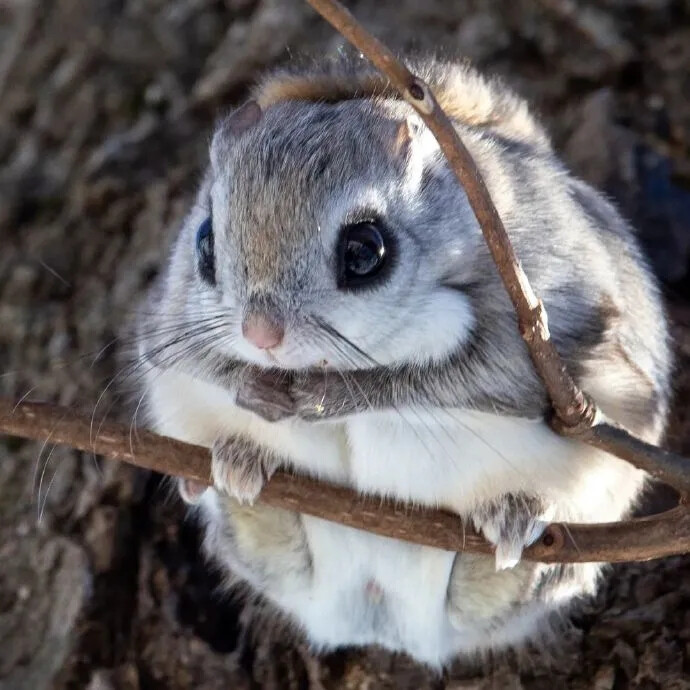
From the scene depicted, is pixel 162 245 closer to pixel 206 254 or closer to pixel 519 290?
pixel 206 254

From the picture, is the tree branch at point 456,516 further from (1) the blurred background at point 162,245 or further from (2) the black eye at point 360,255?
(1) the blurred background at point 162,245

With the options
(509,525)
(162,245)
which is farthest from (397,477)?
(162,245)

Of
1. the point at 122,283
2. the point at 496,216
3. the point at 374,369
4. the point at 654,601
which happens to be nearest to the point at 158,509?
the point at 122,283

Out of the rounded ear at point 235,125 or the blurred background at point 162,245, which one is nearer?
the rounded ear at point 235,125

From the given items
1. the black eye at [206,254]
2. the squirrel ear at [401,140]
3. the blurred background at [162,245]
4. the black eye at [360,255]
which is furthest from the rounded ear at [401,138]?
the blurred background at [162,245]

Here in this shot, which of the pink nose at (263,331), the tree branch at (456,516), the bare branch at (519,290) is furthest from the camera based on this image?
the pink nose at (263,331)

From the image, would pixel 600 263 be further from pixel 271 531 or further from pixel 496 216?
pixel 271 531

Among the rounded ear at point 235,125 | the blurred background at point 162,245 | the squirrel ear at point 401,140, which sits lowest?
the blurred background at point 162,245

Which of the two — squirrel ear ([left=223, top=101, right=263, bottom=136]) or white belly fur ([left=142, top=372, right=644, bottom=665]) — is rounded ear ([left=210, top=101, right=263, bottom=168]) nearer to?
squirrel ear ([left=223, top=101, right=263, bottom=136])
